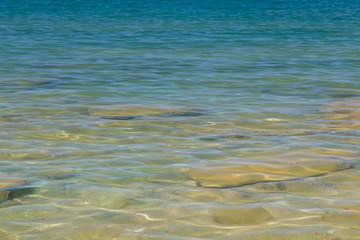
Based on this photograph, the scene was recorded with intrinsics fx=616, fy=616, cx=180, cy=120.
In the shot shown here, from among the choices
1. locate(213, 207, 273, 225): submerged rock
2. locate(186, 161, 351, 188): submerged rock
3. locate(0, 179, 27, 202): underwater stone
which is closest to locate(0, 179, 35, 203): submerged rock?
locate(0, 179, 27, 202): underwater stone

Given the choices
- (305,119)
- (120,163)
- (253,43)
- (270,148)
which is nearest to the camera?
(120,163)

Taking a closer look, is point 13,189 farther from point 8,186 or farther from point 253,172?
point 253,172

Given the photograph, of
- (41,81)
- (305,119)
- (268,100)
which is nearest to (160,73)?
(41,81)

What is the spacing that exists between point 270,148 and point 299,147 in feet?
0.94

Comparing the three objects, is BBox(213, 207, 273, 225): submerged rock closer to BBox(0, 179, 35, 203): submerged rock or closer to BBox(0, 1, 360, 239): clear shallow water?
BBox(0, 1, 360, 239): clear shallow water

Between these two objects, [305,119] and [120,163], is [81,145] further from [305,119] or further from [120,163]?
[305,119]

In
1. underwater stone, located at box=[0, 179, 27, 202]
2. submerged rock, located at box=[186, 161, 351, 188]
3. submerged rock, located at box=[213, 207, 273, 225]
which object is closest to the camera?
submerged rock, located at box=[213, 207, 273, 225]

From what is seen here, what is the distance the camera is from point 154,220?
3918mm

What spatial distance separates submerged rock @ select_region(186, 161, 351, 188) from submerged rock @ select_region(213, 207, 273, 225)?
60 cm

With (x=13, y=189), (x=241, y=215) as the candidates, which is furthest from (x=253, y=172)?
(x=13, y=189)

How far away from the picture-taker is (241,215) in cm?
400

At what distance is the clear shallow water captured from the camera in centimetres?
392

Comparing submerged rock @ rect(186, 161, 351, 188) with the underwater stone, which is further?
submerged rock @ rect(186, 161, 351, 188)

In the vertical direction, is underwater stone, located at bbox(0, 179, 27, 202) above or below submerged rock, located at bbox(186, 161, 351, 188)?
above
